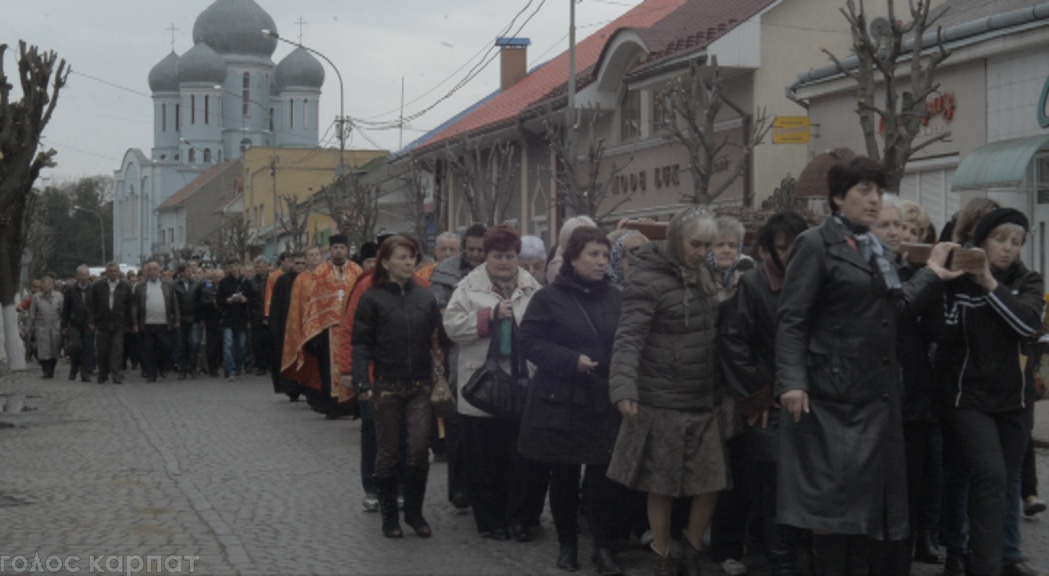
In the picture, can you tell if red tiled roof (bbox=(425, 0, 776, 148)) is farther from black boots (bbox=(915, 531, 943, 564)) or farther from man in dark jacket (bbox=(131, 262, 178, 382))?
black boots (bbox=(915, 531, 943, 564))

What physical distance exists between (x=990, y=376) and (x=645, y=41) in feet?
75.5

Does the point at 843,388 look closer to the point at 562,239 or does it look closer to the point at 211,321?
the point at 562,239

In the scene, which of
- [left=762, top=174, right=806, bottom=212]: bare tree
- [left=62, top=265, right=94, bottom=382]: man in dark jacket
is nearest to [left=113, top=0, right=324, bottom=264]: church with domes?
[left=62, top=265, right=94, bottom=382]: man in dark jacket

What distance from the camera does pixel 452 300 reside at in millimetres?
9164

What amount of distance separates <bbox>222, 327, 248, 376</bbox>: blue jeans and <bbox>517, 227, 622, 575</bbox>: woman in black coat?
727 inches

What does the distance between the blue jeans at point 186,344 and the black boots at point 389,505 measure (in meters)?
18.0

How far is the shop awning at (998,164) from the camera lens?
1838 centimetres

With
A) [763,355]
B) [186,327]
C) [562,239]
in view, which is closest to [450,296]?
[562,239]

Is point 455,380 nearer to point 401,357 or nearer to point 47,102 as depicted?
point 401,357

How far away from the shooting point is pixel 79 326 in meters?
26.7

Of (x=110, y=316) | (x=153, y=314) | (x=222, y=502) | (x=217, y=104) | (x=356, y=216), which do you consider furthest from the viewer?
(x=217, y=104)

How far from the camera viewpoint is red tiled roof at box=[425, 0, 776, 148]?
27719mm

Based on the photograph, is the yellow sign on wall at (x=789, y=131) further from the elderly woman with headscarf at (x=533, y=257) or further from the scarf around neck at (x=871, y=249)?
the scarf around neck at (x=871, y=249)

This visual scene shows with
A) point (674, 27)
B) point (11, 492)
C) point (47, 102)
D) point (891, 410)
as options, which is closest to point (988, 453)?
point (891, 410)
